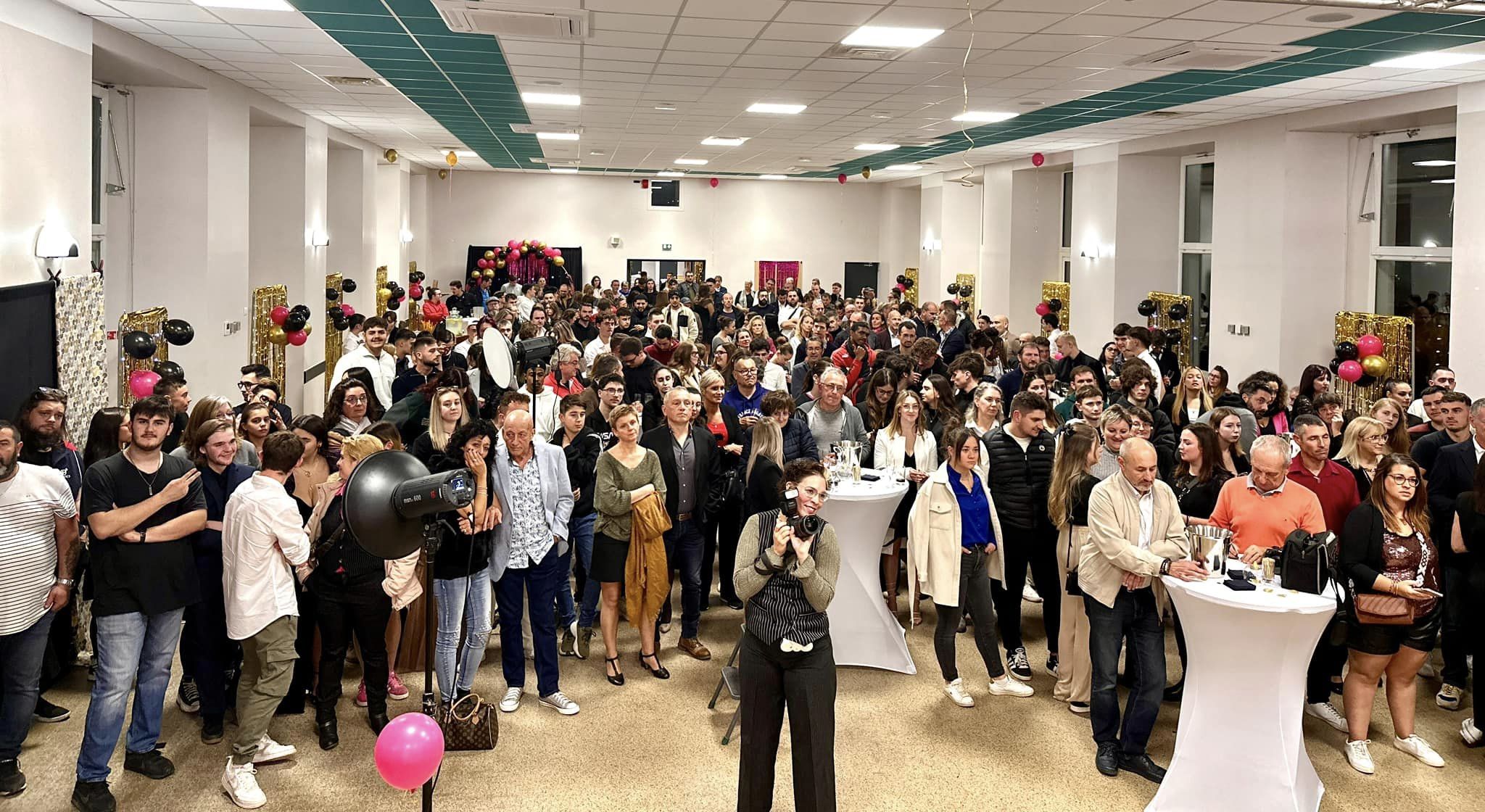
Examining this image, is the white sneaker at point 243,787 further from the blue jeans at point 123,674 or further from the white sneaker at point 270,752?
the blue jeans at point 123,674

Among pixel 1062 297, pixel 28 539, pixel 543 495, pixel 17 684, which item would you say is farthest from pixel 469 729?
pixel 1062 297

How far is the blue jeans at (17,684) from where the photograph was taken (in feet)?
15.5

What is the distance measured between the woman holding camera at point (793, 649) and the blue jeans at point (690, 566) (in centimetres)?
217

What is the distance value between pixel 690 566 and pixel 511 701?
130cm

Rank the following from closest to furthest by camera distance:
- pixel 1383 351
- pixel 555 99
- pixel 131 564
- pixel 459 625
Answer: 1. pixel 131 564
2. pixel 459 625
3. pixel 1383 351
4. pixel 555 99

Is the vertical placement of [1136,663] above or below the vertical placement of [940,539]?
below

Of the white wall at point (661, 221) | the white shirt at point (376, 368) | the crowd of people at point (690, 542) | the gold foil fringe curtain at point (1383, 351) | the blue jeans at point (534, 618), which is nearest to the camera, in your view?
the crowd of people at point (690, 542)

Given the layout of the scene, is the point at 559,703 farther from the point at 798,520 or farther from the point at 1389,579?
the point at 1389,579

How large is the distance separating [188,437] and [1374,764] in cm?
558

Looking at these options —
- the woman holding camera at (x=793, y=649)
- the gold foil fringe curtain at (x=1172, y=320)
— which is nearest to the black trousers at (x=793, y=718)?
the woman holding camera at (x=793, y=649)

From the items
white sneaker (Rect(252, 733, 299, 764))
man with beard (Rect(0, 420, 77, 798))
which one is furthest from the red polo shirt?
man with beard (Rect(0, 420, 77, 798))

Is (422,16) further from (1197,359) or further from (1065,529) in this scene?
(1197,359)

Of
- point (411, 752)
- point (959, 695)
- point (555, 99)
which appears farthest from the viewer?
point (555, 99)

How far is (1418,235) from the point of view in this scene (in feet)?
37.2
